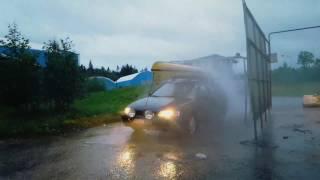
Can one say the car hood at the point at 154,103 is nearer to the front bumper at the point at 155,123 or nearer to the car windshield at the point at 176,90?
the front bumper at the point at 155,123

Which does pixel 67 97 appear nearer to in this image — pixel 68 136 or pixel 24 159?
pixel 68 136

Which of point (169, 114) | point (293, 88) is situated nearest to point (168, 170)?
point (169, 114)

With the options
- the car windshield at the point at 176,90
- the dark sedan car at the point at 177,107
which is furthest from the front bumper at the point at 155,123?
the car windshield at the point at 176,90

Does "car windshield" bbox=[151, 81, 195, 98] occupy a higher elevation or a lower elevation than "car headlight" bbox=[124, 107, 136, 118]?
higher

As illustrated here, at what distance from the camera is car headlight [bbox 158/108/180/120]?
1006 centimetres

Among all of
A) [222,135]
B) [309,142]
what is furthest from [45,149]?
[309,142]

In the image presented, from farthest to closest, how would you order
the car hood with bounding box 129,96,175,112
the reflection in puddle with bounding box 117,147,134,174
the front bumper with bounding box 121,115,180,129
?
the car hood with bounding box 129,96,175,112, the front bumper with bounding box 121,115,180,129, the reflection in puddle with bounding box 117,147,134,174

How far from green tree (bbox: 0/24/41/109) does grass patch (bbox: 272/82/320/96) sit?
2446cm

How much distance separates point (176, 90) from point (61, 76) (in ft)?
15.2

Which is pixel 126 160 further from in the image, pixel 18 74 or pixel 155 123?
pixel 18 74

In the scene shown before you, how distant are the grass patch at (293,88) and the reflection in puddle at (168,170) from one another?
27613mm

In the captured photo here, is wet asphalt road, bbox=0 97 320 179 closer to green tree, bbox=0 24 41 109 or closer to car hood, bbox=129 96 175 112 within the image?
car hood, bbox=129 96 175 112

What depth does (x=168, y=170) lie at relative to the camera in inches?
269

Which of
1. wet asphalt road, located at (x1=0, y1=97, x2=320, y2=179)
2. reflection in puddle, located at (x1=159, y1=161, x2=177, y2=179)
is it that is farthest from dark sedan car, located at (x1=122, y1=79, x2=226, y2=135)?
reflection in puddle, located at (x1=159, y1=161, x2=177, y2=179)
